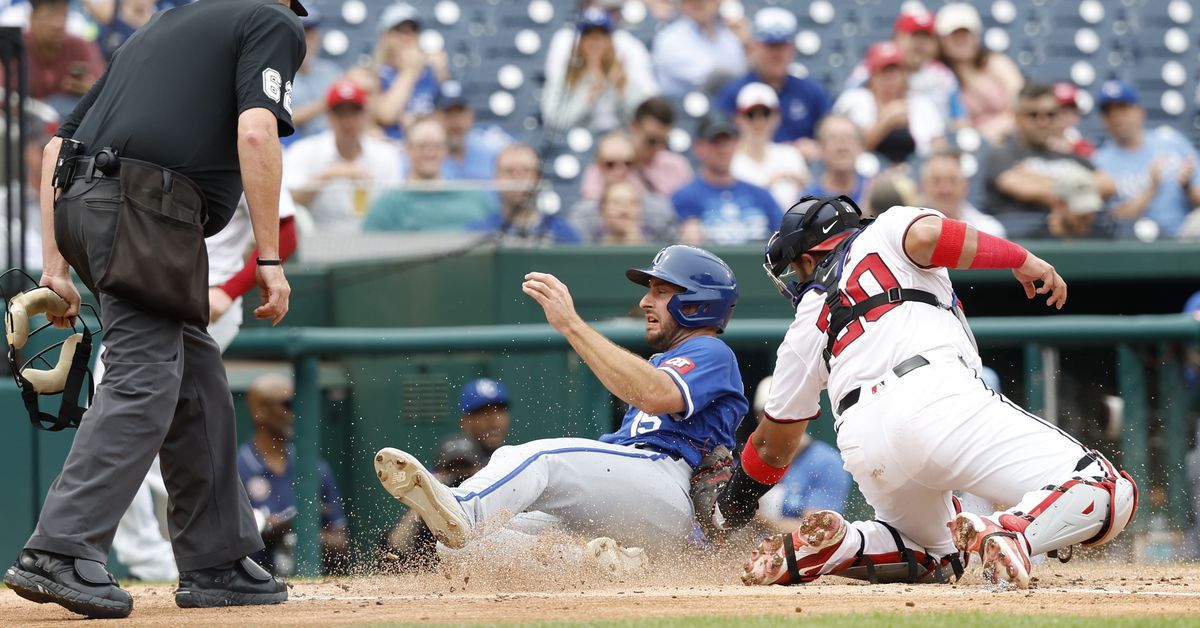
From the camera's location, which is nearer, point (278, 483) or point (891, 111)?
point (278, 483)

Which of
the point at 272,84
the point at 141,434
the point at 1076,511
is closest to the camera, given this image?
the point at 141,434

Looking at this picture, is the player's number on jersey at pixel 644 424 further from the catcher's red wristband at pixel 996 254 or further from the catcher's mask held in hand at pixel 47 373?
the catcher's mask held in hand at pixel 47 373

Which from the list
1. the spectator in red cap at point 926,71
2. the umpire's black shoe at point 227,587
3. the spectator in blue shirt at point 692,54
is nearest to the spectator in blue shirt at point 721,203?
the spectator in blue shirt at point 692,54

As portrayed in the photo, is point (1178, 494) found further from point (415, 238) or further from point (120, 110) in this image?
point (120, 110)

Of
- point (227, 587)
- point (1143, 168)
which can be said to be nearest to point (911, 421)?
point (227, 587)

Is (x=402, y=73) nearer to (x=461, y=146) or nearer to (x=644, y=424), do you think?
(x=461, y=146)

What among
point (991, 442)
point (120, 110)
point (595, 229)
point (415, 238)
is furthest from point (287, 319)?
point (991, 442)
